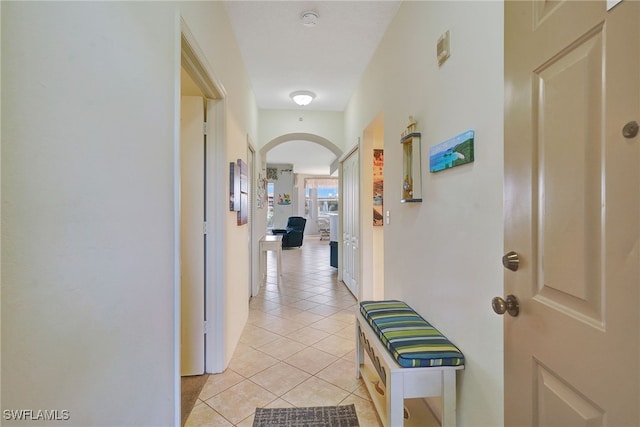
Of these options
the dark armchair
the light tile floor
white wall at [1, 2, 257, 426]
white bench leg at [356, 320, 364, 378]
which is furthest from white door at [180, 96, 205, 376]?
the dark armchair

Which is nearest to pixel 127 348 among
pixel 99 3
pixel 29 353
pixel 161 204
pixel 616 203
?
pixel 29 353

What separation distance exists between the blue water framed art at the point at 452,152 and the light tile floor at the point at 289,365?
5.02 ft

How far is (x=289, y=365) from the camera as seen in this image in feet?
7.95

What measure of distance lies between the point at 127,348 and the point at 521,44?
1621 mm

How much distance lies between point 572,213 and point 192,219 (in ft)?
7.14

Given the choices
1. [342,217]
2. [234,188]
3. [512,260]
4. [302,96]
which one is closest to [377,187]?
[342,217]

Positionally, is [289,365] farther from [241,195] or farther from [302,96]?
[302,96]

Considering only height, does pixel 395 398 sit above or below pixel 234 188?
below

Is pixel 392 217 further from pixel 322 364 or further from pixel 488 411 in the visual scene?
pixel 488 411

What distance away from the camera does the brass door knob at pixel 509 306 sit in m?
0.87

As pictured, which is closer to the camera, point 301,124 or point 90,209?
point 90,209

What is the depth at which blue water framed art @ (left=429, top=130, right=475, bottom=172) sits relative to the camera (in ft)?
4.62

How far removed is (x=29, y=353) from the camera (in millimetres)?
757

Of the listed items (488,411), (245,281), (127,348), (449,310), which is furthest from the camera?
(245,281)
